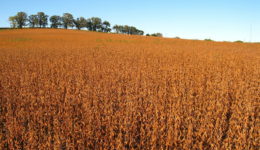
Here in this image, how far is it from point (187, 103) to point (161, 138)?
1.14 meters

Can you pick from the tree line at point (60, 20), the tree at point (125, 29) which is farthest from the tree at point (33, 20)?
the tree at point (125, 29)

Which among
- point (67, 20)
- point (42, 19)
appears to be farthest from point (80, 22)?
point (42, 19)

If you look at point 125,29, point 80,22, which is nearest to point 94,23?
point 80,22

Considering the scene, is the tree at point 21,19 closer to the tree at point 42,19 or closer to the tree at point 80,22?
the tree at point 42,19

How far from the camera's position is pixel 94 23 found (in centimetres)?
7175

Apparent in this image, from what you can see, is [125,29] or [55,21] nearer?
[55,21]

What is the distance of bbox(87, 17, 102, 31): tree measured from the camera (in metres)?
71.2

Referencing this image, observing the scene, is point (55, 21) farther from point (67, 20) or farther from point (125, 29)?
point (125, 29)

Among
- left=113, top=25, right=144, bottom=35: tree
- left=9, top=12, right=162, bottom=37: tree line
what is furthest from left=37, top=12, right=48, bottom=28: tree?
left=113, top=25, right=144, bottom=35: tree

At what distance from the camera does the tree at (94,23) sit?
71188mm

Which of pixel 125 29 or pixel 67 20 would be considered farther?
pixel 125 29

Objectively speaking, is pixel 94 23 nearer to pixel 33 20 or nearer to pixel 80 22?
pixel 80 22

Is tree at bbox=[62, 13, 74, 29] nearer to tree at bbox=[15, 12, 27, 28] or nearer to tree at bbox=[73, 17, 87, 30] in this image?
tree at bbox=[73, 17, 87, 30]

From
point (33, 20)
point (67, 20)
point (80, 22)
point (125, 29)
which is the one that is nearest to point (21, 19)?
point (33, 20)
